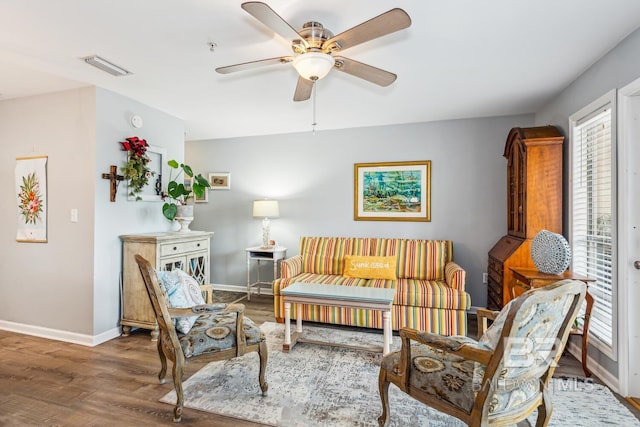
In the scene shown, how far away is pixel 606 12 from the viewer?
6.09 feet

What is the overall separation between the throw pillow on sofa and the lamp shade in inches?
87.4

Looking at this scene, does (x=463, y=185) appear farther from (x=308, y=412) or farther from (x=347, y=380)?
(x=308, y=412)

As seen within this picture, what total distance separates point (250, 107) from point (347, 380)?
117 inches

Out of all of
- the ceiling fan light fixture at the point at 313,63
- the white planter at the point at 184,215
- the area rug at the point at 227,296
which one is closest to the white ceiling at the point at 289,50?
the ceiling fan light fixture at the point at 313,63

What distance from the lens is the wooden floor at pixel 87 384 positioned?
1.91 meters

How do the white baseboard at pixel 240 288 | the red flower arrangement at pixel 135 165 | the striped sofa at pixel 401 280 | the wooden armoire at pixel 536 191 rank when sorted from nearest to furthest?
1. the wooden armoire at pixel 536 191
2. the striped sofa at pixel 401 280
3. the red flower arrangement at pixel 135 165
4. the white baseboard at pixel 240 288

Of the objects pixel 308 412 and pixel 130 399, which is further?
pixel 130 399

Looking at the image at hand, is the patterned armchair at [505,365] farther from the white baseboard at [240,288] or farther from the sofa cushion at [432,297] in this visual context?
the white baseboard at [240,288]

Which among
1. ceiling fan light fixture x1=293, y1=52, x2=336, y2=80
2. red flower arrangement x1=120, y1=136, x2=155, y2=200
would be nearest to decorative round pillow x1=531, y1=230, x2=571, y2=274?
ceiling fan light fixture x1=293, y1=52, x2=336, y2=80

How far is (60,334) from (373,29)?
3.94 metres

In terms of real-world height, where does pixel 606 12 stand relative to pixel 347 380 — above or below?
above

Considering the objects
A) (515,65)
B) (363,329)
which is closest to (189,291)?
(363,329)

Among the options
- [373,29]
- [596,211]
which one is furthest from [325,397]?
[596,211]

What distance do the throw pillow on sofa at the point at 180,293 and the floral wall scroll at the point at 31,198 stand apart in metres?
2.07
